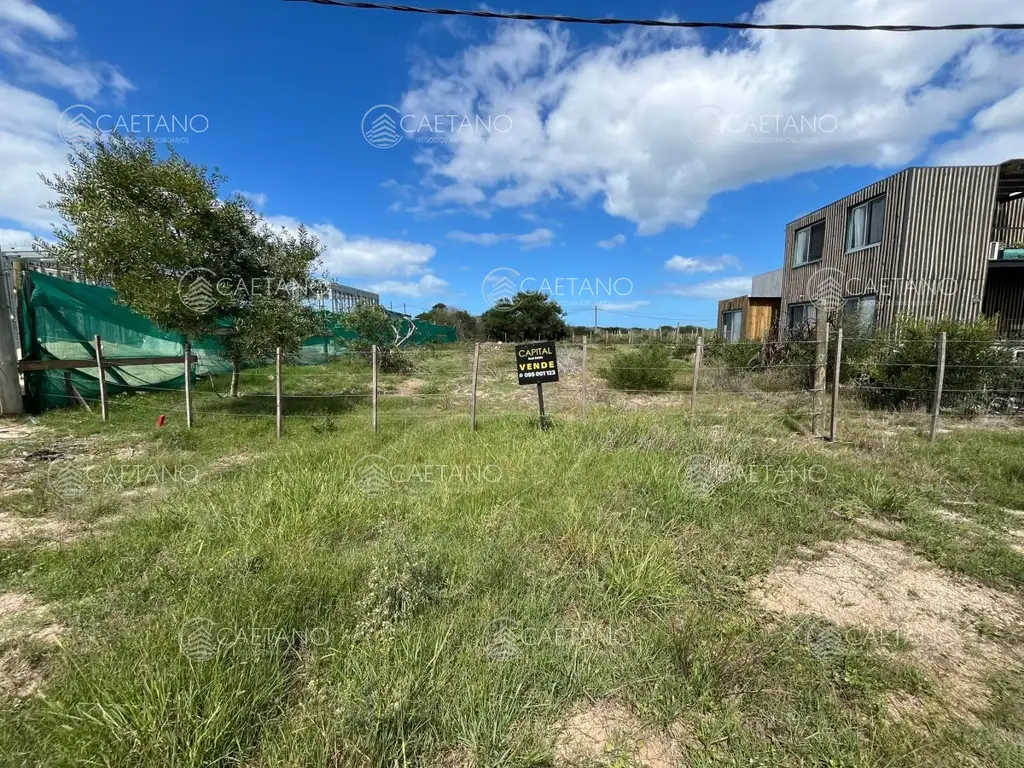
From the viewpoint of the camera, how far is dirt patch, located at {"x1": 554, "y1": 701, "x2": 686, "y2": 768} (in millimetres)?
1730

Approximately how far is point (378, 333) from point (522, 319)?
2171cm

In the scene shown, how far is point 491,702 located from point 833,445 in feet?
21.0

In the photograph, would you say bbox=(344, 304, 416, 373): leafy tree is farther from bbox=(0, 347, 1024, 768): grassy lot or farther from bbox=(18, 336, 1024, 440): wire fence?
bbox=(0, 347, 1024, 768): grassy lot

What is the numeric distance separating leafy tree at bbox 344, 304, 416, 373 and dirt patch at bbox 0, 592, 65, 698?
12.5 metres

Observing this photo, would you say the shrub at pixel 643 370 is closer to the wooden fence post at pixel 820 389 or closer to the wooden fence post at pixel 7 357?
the wooden fence post at pixel 820 389

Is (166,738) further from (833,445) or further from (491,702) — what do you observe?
Result: (833,445)

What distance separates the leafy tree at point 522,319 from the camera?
3738 cm

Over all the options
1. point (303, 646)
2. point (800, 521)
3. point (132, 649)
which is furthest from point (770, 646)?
point (132, 649)

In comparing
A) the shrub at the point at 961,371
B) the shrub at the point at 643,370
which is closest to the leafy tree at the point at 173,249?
the shrub at the point at 643,370

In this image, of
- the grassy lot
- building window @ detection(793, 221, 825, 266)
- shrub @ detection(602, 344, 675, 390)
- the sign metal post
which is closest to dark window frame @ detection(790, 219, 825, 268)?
building window @ detection(793, 221, 825, 266)

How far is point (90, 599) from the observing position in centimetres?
252

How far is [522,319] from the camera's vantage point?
123ft

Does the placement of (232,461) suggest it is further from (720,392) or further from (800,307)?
(800,307)

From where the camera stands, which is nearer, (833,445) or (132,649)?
(132,649)
